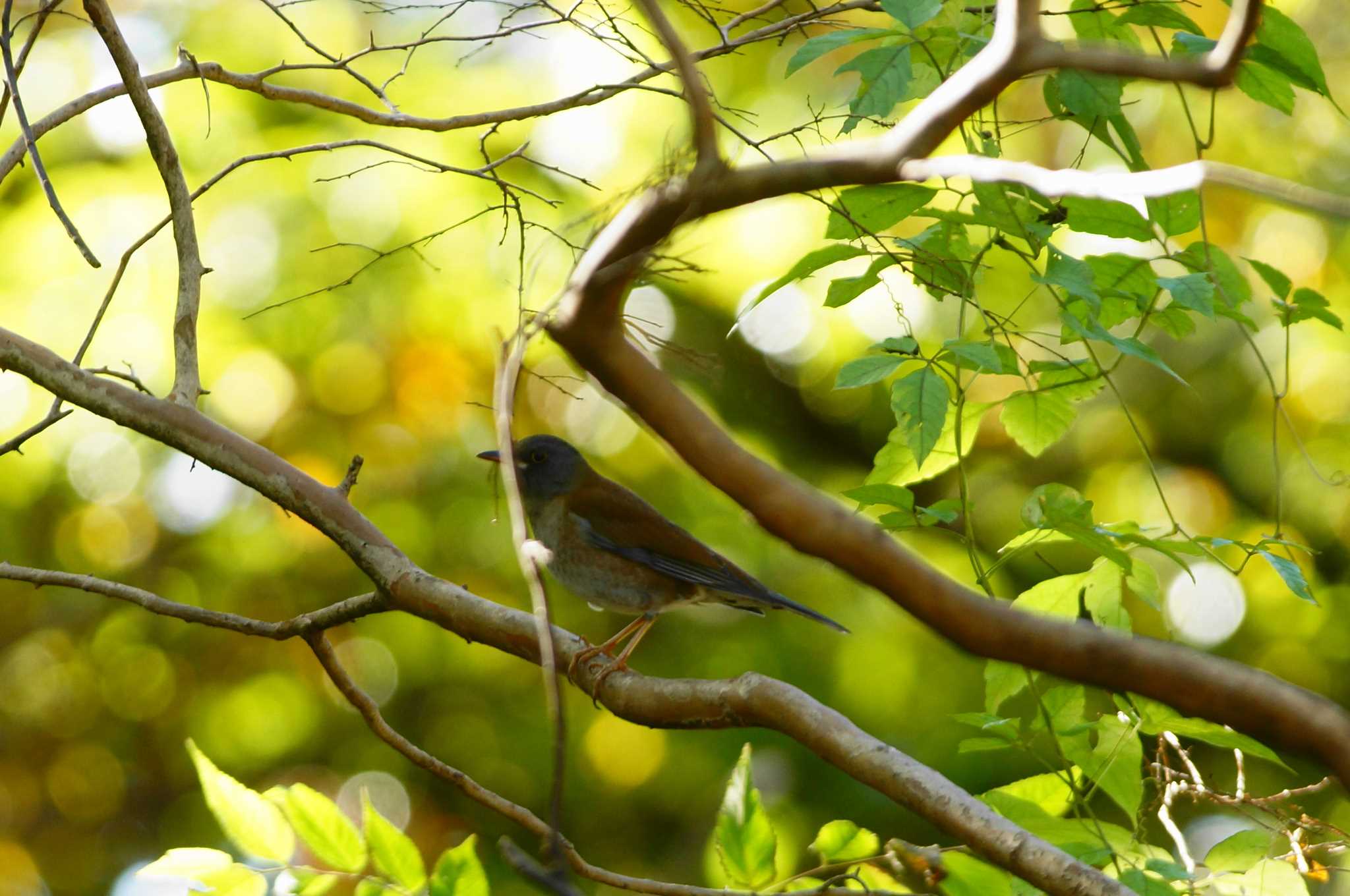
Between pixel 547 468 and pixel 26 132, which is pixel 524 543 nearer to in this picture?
pixel 26 132

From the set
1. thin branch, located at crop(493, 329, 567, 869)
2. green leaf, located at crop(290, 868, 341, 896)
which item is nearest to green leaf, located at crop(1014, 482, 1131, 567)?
thin branch, located at crop(493, 329, 567, 869)

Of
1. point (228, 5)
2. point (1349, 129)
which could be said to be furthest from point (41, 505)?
point (1349, 129)

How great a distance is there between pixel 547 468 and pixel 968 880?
333 cm

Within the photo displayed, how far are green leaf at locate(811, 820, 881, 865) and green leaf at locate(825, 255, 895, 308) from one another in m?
0.94

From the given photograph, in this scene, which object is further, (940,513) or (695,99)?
(940,513)

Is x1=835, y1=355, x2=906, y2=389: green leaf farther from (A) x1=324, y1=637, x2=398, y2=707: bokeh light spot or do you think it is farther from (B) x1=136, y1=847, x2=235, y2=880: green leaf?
(A) x1=324, y1=637, x2=398, y2=707: bokeh light spot

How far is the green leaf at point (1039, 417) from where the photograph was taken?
2371mm

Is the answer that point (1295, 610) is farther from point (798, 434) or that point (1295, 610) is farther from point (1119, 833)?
point (1119, 833)

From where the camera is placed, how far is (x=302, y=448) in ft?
19.7

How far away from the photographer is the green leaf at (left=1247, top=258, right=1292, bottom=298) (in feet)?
6.53

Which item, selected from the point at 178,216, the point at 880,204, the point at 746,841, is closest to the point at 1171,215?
the point at 880,204

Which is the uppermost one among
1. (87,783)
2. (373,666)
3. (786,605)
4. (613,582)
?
(373,666)

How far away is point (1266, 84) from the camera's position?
6.55 ft

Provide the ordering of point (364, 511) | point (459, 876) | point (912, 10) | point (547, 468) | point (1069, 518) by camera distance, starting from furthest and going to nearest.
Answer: point (364, 511) < point (547, 468) < point (912, 10) < point (1069, 518) < point (459, 876)
